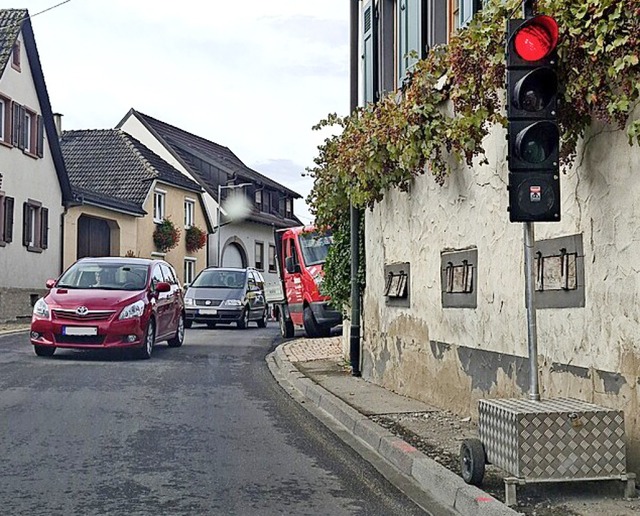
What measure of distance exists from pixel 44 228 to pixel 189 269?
52.9ft

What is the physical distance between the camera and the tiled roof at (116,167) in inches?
1708

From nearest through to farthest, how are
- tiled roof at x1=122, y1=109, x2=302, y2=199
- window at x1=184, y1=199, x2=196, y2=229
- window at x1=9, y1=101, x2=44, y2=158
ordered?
1. window at x1=9, y1=101, x2=44, y2=158
2. window at x1=184, y1=199, x2=196, y2=229
3. tiled roof at x1=122, y1=109, x2=302, y2=199

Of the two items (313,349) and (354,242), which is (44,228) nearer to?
(313,349)

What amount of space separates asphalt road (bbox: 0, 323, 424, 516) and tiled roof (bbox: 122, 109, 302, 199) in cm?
3829

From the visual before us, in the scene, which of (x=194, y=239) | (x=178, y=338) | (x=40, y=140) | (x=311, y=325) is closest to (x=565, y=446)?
(x=178, y=338)

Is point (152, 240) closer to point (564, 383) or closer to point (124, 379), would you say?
point (124, 379)

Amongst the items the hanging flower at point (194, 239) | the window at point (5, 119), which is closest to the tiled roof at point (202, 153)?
the hanging flower at point (194, 239)

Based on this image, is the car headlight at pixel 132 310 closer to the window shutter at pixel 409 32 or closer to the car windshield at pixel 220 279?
the window shutter at pixel 409 32

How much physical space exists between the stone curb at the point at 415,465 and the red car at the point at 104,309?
17.0 feet

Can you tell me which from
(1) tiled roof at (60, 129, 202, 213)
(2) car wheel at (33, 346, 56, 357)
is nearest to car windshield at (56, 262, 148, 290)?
(2) car wheel at (33, 346, 56, 357)

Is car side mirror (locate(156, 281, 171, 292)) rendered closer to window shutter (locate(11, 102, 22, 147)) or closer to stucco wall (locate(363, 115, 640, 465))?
stucco wall (locate(363, 115, 640, 465))

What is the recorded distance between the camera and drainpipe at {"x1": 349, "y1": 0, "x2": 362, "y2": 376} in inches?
554

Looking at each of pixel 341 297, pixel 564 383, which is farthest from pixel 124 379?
pixel 564 383

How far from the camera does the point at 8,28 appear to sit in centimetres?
3173
